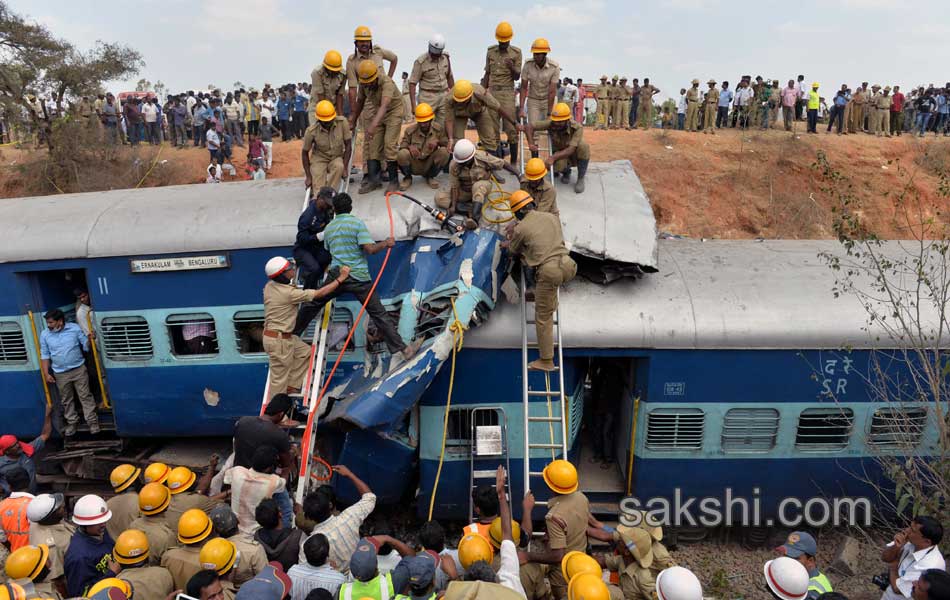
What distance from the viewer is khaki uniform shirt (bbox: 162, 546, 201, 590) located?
5.38 m

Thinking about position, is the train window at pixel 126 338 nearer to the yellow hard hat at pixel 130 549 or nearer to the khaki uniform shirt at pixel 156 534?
the khaki uniform shirt at pixel 156 534

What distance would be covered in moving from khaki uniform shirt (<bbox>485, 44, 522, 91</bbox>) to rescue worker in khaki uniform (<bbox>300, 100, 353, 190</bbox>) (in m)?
2.64

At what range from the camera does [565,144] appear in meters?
9.52

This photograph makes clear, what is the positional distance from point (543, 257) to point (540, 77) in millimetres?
4327

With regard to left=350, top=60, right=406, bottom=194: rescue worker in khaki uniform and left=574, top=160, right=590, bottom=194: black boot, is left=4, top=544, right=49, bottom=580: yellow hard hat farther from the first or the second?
left=574, top=160, right=590, bottom=194: black boot

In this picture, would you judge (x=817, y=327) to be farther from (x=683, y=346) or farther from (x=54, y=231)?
(x=54, y=231)

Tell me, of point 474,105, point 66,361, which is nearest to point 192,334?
point 66,361

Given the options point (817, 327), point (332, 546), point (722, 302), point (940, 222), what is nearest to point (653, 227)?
point (722, 302)

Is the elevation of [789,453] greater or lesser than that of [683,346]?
lesser

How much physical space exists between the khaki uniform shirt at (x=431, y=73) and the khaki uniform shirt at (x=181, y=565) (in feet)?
24.6

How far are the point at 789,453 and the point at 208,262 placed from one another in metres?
7.31

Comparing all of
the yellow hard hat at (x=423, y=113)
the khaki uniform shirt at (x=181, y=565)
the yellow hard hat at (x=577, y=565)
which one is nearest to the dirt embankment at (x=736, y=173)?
the yellow hard hat at (x=423, y=113)

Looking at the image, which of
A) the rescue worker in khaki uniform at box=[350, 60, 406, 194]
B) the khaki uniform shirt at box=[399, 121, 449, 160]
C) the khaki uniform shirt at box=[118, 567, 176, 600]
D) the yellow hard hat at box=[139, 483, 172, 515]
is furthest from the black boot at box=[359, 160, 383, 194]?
the khaki uniform shirt at box=[118, 567, 176, 600]

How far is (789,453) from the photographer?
8.30 meters
